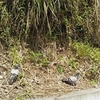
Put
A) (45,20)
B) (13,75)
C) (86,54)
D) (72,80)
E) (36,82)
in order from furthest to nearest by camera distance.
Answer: (86,54) < (45,20) < (72,80) < (36,82) < (13,75)

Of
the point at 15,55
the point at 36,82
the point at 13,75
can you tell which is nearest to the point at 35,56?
the point at 15,55

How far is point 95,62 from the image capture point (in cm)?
440

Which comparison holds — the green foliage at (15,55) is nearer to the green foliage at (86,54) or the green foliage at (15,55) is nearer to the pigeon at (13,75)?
the pigeon at (13,75)

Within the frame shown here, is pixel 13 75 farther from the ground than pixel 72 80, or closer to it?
farther from the ground

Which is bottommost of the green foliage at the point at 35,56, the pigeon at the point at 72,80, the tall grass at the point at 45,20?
the pigeon at the point at 72,80

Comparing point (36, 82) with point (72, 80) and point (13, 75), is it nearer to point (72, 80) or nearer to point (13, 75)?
point (13, 75)

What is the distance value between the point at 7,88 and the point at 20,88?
0.16 m

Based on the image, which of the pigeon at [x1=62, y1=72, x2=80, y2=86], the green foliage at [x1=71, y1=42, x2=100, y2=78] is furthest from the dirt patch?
the green foliage at [x1=71, y1=42, x2=100, y2=78]

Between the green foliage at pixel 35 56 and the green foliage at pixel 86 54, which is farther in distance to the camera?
the green foliage at pixel 86 54

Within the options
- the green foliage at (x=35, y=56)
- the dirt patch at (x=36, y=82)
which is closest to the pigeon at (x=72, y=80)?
the dirt patch at (x=36, y=82)

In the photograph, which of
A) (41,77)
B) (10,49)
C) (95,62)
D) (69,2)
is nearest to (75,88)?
(41,77)

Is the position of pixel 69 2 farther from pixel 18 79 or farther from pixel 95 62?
pixel 18 79

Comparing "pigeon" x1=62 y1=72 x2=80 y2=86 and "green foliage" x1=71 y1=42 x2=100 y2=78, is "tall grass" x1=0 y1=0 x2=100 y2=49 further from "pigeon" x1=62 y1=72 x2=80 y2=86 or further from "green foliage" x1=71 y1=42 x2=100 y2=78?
"pigeon" x1=62 y1=72 x2=80 y2=86

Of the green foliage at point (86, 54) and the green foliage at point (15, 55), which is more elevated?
the green foliage at point (15, 55)
